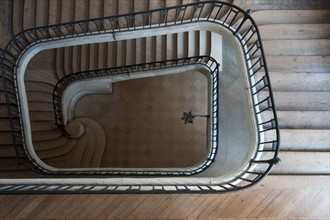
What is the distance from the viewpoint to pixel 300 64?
17.1 feet

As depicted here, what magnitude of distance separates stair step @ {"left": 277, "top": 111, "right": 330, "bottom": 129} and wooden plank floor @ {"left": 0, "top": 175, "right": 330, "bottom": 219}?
116 cm

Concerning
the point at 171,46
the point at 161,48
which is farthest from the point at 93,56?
the point at 171,46

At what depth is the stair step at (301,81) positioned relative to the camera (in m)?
5.00

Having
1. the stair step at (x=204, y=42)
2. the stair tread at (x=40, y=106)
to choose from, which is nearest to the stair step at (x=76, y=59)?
the stair tread at (x=40, y=106)

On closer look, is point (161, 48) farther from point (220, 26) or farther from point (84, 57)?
point (84, 57)

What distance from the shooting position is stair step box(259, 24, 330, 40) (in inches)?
218

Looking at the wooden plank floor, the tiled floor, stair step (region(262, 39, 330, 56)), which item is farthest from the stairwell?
the tiled floor

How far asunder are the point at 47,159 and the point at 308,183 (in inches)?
269

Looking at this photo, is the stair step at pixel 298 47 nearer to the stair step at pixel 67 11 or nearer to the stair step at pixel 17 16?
the stair step at pixel 67 11

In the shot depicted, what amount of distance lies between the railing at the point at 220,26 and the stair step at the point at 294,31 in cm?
36

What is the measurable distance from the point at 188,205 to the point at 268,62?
3.10 meters

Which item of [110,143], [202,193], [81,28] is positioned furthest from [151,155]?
[202,193]

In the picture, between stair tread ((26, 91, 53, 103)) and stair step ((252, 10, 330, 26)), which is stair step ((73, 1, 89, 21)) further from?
stair step ((252, 10, 330, 26))

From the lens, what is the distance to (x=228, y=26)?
553 centimetres
